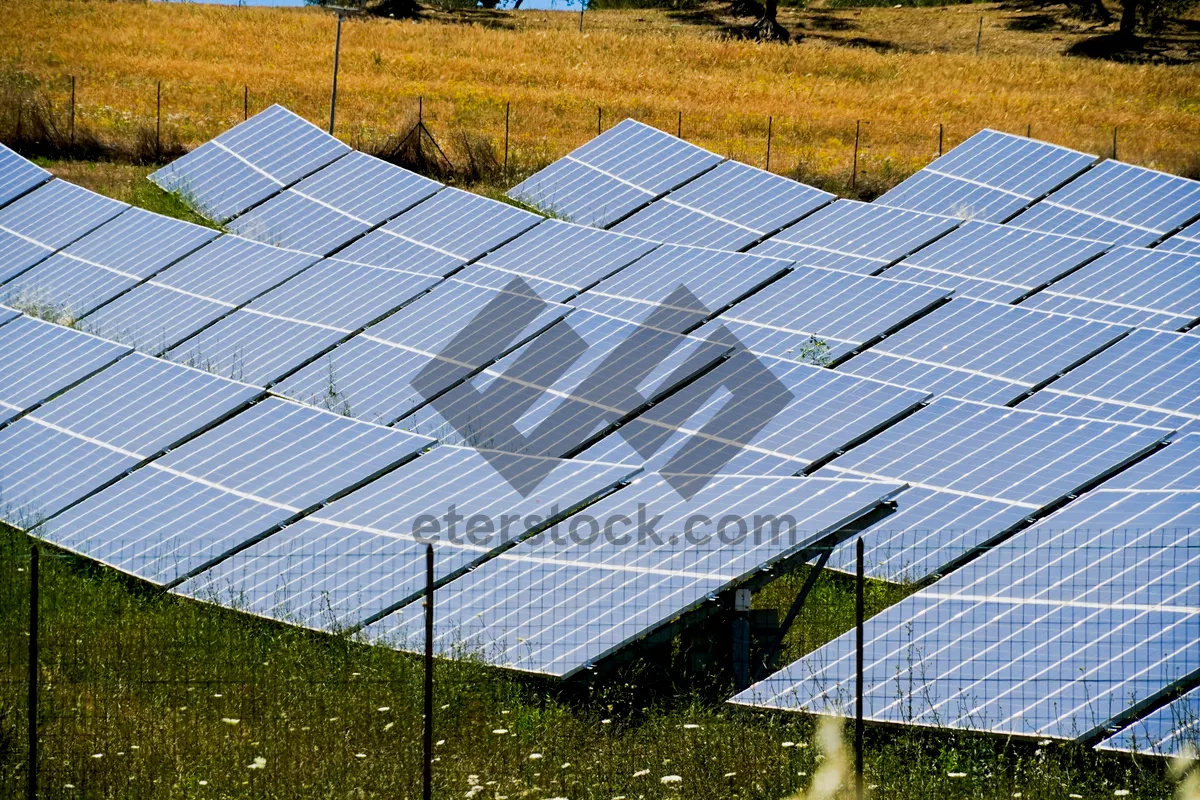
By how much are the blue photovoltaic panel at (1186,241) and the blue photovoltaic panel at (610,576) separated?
49.6ft

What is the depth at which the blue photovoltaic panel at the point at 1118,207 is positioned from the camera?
28031mm

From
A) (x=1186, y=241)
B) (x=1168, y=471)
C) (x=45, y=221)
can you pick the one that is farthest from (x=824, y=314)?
(x=45, y=221)

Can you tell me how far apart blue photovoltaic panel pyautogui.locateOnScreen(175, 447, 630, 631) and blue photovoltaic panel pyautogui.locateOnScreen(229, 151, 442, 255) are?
1391 cm

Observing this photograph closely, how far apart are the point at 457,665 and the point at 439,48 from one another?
51.6 meters

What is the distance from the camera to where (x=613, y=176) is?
32.4 meters

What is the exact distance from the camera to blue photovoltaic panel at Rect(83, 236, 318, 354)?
23797 millimetres

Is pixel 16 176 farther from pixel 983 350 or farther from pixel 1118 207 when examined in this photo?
pixel 1118 207

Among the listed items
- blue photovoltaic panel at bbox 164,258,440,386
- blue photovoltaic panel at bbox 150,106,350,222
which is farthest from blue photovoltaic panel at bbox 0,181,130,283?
blue photovoltaic panel at bbox 164,258,440,386

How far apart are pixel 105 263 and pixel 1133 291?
57.5 ft

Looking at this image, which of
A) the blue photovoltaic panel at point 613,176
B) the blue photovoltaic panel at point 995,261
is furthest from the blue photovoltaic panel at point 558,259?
the blue photovoltaic panel at point 995,261

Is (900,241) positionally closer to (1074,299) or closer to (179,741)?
(1074,299)

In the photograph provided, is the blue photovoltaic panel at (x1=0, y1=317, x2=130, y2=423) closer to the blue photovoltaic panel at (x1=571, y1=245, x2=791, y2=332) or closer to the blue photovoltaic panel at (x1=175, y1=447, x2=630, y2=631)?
the blue photovoltaic panel at (x1=175, y1=447, x2=630, y2=631)

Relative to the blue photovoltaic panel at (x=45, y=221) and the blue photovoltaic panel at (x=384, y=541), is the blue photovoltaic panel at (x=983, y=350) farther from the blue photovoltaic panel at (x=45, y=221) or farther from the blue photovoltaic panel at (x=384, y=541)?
the blue photovoltaic panel at (x=45, y=221)

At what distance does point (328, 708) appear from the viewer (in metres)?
13.2
